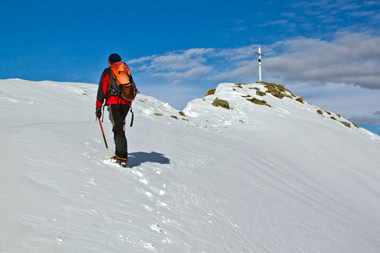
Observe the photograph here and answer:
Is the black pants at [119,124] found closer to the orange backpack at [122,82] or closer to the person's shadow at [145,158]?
the orange backpack at [122,82]

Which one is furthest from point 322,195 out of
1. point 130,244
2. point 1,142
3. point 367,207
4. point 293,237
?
point 1,142

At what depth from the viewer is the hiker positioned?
5.73 m

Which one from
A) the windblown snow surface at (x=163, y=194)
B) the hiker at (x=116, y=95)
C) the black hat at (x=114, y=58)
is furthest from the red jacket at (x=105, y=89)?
the windblown snow surface at (x=163, y=194)

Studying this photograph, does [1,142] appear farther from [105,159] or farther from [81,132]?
[81,132]

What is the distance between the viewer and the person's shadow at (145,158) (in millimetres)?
6998

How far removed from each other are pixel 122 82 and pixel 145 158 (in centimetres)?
258

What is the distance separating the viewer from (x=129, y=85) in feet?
18.9

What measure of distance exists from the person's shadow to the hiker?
828 mm

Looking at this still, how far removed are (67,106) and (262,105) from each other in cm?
1629

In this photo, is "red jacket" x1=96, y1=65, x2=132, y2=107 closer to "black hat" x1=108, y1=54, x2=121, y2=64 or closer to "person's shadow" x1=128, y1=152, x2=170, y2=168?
"black hat" x1=108, y1=54, x2=121, y2=64

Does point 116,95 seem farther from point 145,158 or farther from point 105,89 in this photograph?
point 145,158

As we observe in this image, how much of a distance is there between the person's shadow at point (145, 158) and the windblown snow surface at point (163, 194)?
0.04 meters

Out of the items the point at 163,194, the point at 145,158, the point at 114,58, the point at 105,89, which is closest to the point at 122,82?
the point at 105,89

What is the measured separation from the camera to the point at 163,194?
534 cm
